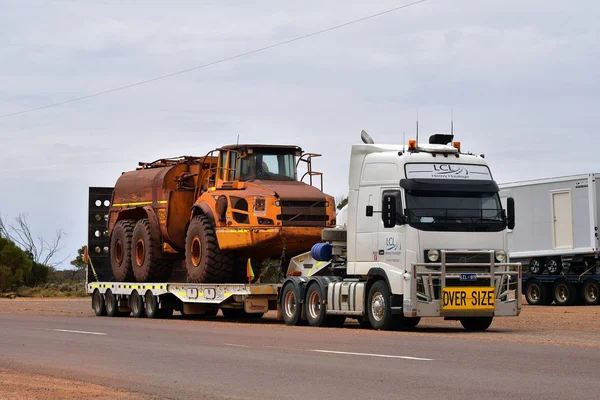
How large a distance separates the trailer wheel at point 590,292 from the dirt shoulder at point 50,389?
25189 mm

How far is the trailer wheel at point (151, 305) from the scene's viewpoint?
3108cm

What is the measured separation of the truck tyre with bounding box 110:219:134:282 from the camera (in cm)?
3250

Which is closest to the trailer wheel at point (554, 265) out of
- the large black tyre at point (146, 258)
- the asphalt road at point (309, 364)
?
the large black tyre at point (146, 258)

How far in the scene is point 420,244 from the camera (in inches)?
887

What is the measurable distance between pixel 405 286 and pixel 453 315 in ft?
3.67

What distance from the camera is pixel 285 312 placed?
26.3m

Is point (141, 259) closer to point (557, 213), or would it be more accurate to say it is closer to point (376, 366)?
point (557, 213)

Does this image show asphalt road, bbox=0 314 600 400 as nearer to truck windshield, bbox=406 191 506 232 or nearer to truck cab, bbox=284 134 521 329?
truck cab, bbox=284 134 521 329

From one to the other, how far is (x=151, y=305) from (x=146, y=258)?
4.30 ft

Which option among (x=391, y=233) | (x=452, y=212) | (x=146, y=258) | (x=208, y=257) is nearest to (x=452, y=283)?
(x=452, y=212)

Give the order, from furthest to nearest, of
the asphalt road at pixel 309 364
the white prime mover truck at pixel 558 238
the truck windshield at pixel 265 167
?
the white prime mover truck at pixel 558 238 < the truck windshield at pixel 265 167 < the asphalt road at pixel 309 364

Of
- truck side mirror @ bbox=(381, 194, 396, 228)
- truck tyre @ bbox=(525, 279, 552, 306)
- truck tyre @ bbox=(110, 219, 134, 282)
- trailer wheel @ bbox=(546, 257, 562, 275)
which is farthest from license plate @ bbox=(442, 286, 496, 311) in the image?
truck tyre @ bbox=(525, 279, 552, 306)

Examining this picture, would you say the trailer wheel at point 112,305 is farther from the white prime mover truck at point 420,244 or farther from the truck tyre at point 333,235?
the truck tyre at point 333,235

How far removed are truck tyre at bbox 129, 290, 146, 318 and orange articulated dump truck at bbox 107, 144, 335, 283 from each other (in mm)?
681
